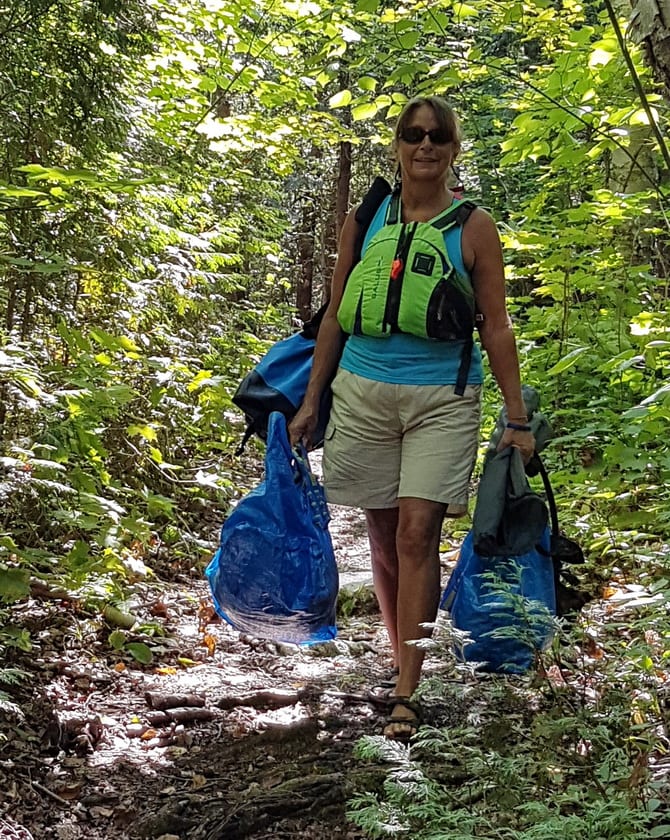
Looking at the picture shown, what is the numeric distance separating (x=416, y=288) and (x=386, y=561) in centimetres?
115

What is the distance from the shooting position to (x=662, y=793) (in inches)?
83.4

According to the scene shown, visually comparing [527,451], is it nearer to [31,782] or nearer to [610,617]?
[610,617]

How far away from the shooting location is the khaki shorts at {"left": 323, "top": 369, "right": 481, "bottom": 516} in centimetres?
311

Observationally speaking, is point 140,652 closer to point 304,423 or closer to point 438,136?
point 304,423

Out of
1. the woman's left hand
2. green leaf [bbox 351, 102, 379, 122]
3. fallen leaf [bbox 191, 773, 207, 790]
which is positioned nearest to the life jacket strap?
the woman's left hand

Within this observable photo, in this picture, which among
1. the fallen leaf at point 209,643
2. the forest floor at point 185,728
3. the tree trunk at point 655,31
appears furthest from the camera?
the fallen leaf at point 209,643

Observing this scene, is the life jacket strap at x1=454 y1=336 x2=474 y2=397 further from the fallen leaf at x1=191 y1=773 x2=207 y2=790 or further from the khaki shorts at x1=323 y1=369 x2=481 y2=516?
the fallen leaf at x1=191 y1=773 x2=207 y2=790

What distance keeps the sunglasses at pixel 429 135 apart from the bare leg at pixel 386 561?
1.43 metres

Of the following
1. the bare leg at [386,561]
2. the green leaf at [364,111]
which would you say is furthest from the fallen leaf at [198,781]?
the green leaf at [364,111]

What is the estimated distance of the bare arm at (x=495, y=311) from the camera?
10.1ft

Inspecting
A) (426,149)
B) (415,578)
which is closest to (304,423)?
(415,578)

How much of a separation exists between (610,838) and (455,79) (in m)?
3.92

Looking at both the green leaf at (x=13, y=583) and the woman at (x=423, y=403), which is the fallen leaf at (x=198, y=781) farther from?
the green leaf at (x=13, y=583)

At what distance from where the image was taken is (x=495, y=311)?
3123 mm
